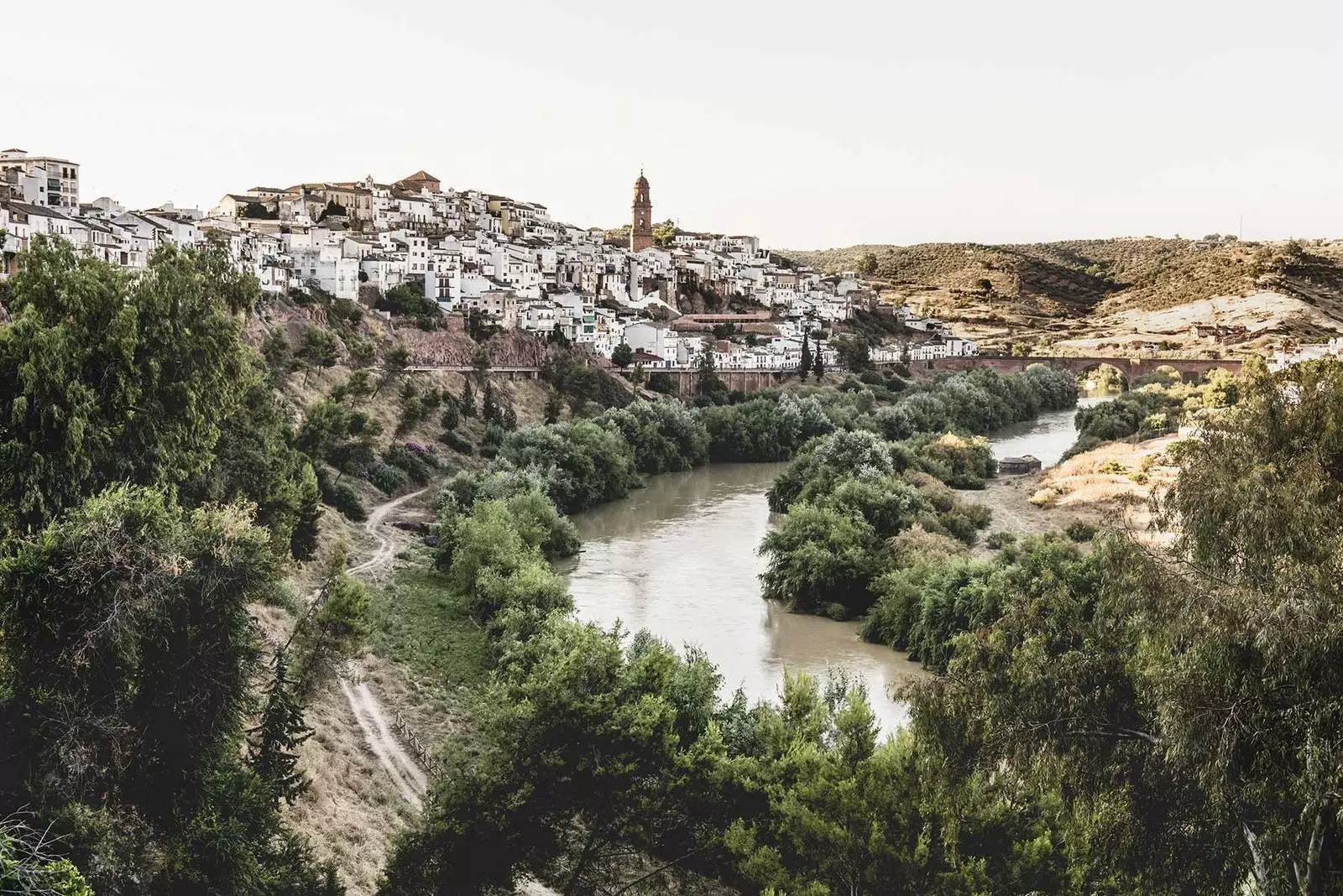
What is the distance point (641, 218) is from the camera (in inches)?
4023

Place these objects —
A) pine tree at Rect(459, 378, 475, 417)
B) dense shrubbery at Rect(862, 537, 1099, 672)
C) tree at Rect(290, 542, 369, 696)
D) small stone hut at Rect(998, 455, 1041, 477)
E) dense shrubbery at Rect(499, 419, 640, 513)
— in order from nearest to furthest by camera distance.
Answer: tree at Rect(290, 542, 369, 696) < dense shrubbery at Rect(862, 537, 1099, 672) < dense shrubbery at Rect(499, 419, 640, 513) < pine tree at Rect(459, 378, 475, 417) < small stone hut at Rect(998, 455, 1041, 477)

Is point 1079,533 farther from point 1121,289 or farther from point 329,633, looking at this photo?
point 1121,289

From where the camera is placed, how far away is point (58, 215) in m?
41.2

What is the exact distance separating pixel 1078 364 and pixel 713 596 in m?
62.1

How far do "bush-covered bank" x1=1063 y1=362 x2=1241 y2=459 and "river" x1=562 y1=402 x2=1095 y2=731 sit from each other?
15086mm

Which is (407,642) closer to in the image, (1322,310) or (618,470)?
(618,470)

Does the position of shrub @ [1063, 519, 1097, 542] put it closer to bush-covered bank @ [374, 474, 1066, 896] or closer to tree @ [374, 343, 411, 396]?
bush-covered bank @ [374, 474, 1066, 896]

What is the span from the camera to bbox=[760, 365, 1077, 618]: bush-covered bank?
24.6 meters

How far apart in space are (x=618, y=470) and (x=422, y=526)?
30.0 ft

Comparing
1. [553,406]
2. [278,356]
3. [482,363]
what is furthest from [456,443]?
[482,363]

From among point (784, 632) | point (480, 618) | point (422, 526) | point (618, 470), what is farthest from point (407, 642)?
point (618, 470)

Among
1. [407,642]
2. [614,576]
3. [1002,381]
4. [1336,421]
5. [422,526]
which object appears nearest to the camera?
[1336,421]

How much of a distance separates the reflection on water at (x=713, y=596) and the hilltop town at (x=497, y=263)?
12.9 m

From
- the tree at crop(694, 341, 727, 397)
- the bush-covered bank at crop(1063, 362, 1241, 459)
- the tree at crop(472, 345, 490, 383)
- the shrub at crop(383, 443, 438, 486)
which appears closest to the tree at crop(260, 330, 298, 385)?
the shrub at crop(383, 443, 438, 486)
